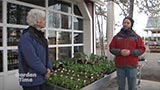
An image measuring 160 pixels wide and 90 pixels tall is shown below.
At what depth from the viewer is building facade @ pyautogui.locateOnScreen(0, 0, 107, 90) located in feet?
18.5

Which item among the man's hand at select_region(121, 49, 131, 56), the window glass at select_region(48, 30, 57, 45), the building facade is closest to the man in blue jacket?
the man's hand at select_region(121, 49, 131, 56)

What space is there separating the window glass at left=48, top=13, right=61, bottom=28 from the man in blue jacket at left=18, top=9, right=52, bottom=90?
4.08m

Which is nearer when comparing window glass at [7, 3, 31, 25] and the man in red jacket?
the man in red jacket

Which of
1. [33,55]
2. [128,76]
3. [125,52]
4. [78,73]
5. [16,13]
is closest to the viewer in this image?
[33,55]

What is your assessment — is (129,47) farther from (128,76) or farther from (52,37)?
(52,37)

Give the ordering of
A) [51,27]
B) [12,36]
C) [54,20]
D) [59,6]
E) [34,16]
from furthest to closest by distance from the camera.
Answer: [59,6], [54,20], [51,27], [12,36], [34,16]

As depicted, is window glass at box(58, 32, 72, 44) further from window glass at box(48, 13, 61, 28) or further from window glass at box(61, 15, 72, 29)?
window glass at box(48, 13, 61, 28)

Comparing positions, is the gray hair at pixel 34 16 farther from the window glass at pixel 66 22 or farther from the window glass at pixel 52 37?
the window glass at pixel 66 22

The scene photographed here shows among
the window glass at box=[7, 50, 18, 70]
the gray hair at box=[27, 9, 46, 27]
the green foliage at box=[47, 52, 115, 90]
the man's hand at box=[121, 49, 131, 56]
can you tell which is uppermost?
the gray hair at box=[27, 9, 46, 27]

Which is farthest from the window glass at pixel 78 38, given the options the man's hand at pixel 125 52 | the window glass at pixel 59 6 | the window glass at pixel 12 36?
the man's hand at pixel 125 52

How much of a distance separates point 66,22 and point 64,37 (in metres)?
0.51

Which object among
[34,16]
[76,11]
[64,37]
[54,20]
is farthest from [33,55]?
[76,11]

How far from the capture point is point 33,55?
3.39m

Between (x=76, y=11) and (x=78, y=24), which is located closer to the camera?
(x=76, y=11)
